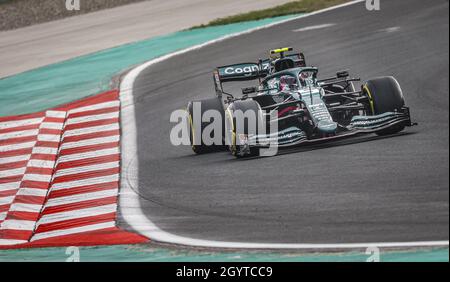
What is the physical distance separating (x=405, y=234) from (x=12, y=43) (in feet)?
42.7

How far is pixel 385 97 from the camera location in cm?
1133

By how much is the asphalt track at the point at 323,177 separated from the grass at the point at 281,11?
4.84 meters

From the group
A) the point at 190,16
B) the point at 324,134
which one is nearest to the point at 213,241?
the point at 324,134

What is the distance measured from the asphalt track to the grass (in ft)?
15.9

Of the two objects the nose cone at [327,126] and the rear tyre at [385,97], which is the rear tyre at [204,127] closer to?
the nose cone at [327,126]

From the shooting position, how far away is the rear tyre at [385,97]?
11.2 metres

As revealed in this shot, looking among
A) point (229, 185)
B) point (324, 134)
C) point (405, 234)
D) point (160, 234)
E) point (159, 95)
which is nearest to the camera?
point (405, 234)

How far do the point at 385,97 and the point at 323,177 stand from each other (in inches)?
77.8

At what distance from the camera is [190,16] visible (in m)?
23.7

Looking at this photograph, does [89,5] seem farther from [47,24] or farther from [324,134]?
[324,134]
